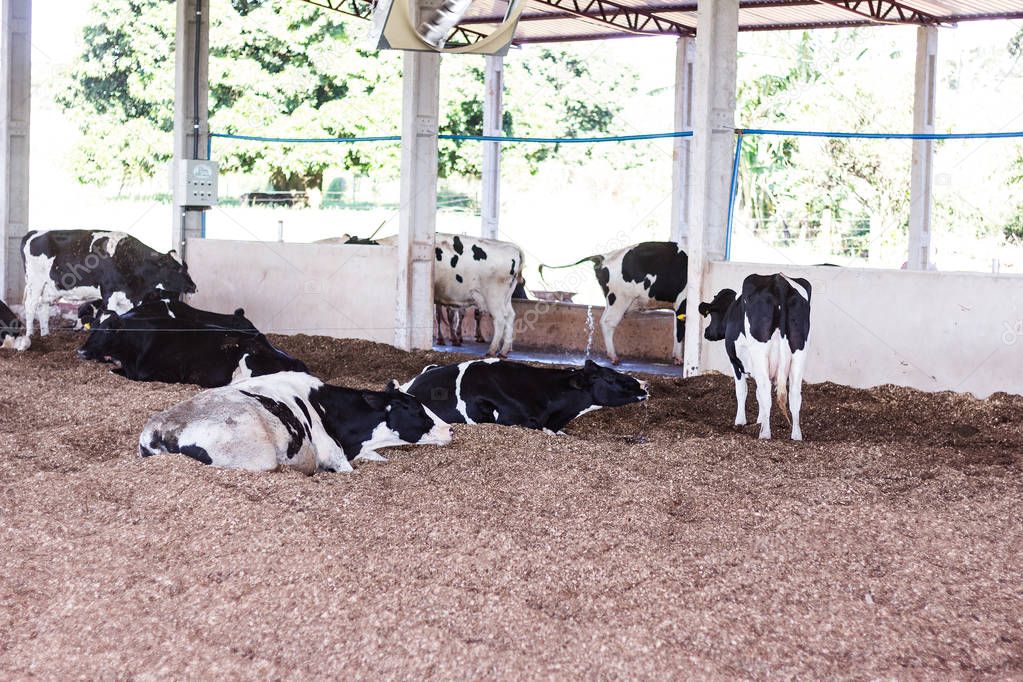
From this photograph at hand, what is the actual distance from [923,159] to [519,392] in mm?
10164

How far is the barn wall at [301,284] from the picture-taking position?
10.2 meters

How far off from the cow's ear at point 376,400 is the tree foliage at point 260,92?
19.1 m

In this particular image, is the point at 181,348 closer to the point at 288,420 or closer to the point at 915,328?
the point at 288,420

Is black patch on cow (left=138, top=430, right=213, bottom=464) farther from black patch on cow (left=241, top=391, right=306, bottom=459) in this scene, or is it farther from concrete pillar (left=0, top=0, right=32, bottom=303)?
concrete pillar (left=0, top=0, right=32, bottom=303)

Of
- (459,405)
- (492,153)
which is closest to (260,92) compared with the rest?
(492,153)

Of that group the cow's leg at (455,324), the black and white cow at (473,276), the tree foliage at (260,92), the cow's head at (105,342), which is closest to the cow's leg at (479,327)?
the cow's leg at (455,324)

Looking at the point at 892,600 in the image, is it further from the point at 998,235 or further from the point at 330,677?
the point at 998,235

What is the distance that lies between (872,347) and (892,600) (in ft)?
15.5

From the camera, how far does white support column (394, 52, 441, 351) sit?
989cm

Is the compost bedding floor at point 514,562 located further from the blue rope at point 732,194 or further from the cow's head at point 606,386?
the blue rope at point 732,194

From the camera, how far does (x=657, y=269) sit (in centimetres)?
1071

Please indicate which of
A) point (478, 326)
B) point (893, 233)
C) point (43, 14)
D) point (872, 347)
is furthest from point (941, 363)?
point (43, 14)

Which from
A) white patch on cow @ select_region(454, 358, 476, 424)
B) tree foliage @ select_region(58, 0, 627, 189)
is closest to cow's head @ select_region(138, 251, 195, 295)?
white patch on cow @ select_region(454, 358, 476, 424)

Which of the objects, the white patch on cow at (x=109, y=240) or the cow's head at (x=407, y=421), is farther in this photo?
the white patch on cow at (x=109, y=240)
